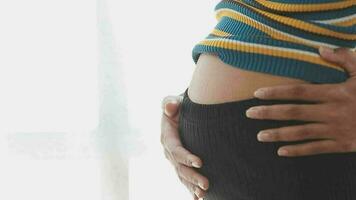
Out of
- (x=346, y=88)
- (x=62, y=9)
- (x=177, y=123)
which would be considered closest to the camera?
(x=346, y=88)

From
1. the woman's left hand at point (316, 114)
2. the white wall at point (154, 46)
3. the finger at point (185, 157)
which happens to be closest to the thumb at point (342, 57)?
the woman's left hand at point (316, 114)

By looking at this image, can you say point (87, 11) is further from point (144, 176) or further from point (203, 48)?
point (203, 48)

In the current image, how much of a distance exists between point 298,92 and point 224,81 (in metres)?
0.12

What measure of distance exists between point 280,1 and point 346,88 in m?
0.16

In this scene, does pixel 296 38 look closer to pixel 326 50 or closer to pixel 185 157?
pixel 326 50

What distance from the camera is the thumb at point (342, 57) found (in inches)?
26.1

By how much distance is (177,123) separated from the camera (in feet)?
3.07

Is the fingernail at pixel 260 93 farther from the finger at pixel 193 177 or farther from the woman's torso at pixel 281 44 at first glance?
the finger at pixel 193 177

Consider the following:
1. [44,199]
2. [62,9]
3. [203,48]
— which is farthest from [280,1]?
[44,199]

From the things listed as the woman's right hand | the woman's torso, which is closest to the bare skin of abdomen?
the woman's torso

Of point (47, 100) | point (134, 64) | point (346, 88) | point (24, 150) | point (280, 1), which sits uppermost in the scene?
point (280, 1)

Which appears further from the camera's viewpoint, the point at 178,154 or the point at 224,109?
the point at 178,154

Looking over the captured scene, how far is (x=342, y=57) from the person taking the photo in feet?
2.21

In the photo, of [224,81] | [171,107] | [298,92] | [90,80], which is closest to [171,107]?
[171,107]
